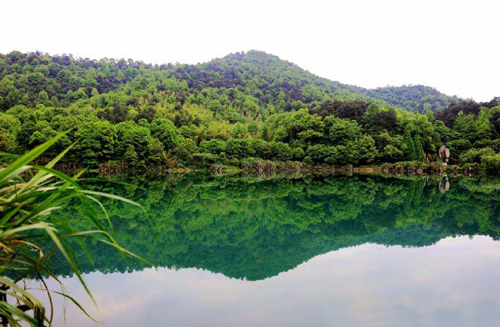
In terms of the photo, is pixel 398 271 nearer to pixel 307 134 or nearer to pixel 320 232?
pixel 320 232

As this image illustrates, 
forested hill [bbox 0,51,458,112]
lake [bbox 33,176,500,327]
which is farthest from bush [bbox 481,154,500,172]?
forested hill [bbox 0,51,458,112]

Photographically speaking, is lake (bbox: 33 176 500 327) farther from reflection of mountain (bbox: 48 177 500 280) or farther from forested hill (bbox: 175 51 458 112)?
forested hill (bbox: 175 51 458 112)

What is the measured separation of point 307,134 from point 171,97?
87.2ft

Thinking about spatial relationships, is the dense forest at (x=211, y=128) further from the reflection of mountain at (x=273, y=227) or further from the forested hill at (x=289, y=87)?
the reflection of mountain at (x=273, y=227)

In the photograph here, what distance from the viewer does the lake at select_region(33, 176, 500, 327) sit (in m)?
3.78

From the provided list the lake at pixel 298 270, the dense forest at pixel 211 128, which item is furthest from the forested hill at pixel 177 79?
the lake at pixel 298 270

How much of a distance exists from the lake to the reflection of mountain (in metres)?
0.04

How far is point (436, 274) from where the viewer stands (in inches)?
200

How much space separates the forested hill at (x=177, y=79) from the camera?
50.3m

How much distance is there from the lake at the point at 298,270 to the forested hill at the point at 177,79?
138ft

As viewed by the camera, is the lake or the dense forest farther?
the dense forest

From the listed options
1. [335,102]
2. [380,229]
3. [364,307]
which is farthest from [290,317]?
[335,102]

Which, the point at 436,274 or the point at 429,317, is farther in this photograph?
the point at 436,274

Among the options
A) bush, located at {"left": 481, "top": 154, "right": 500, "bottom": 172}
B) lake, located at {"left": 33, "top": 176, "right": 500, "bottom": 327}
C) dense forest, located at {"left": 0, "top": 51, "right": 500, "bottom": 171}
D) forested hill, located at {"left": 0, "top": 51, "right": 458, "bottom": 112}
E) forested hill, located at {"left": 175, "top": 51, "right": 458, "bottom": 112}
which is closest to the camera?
lake, located at {"left": 33, "top": 176, "right": 500, "bottom": 327}
